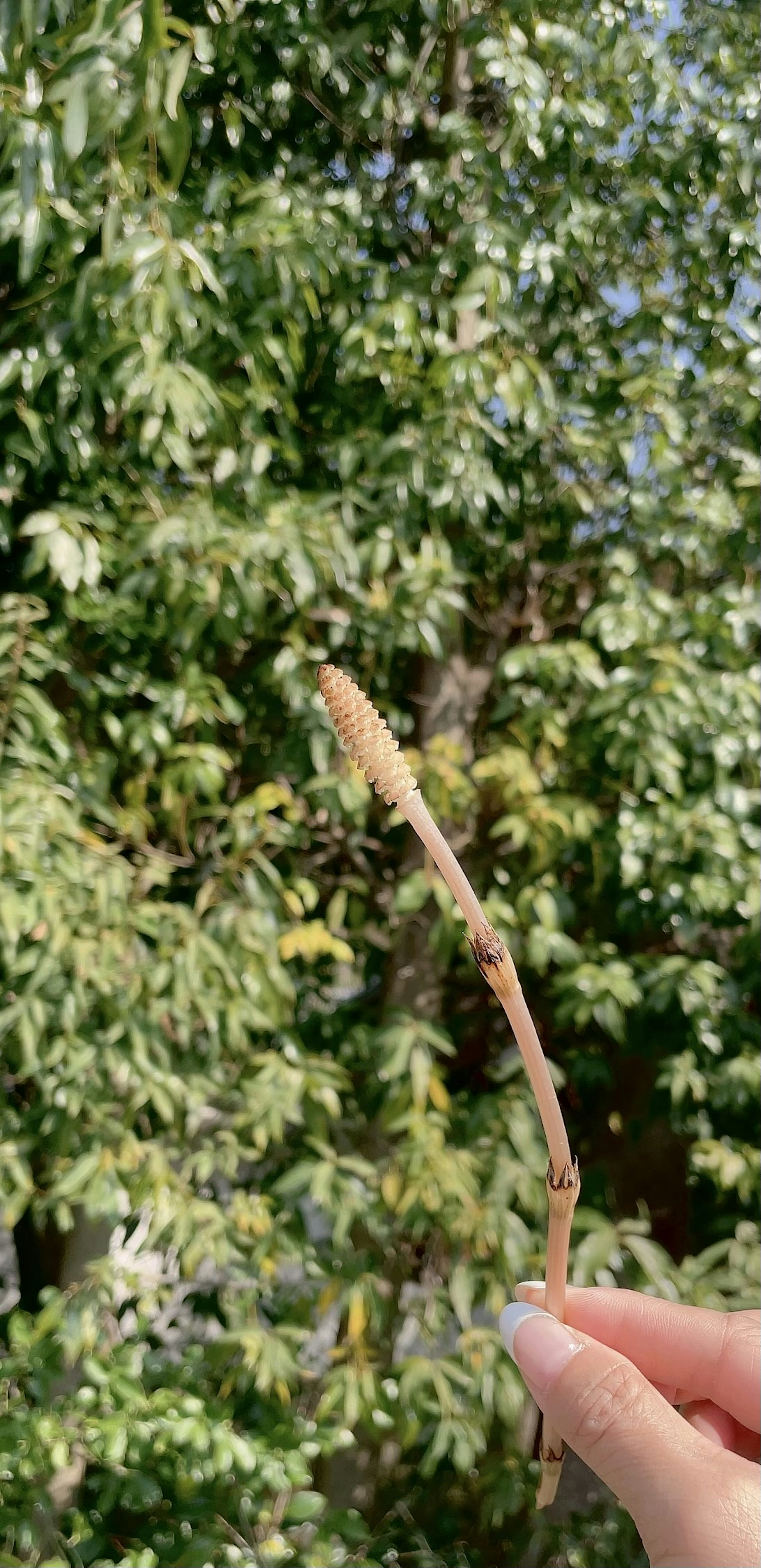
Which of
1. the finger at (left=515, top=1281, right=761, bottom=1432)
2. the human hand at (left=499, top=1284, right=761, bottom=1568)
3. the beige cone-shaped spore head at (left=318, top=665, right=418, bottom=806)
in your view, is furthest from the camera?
the finger at (left=515, top=1281, right=761, bottom=1432)

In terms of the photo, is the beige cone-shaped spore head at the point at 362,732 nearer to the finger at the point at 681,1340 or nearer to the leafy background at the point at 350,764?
the finger at the point at 681,1340

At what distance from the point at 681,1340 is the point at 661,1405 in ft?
0.68

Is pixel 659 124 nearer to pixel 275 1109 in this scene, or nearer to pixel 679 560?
pixel 679 560

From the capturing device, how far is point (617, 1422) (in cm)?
70

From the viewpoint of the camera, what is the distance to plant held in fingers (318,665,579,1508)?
527 millimetres

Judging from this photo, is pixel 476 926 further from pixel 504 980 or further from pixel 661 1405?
pixel 661 1405

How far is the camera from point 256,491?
147 centimetres

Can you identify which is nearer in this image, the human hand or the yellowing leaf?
the human hand

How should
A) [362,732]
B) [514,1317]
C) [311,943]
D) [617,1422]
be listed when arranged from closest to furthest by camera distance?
[362,732]
[617,1422]
[514,1317]
[311,943]

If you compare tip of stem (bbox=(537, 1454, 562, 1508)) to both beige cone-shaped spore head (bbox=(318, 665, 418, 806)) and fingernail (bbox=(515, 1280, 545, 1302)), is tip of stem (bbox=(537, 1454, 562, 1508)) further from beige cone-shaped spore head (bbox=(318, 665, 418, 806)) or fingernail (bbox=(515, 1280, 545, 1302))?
beige cone-shaped spore head (bbox=(318, 665, 418, 806))

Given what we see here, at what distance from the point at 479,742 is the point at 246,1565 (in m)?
1.23

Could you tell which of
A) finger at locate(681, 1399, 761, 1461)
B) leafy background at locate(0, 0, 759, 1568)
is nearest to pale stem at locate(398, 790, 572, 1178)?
finger at locate(681, 1399, 761, 1461)

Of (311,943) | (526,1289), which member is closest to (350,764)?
(311,943)

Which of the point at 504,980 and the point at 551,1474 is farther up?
the point at 504,980
